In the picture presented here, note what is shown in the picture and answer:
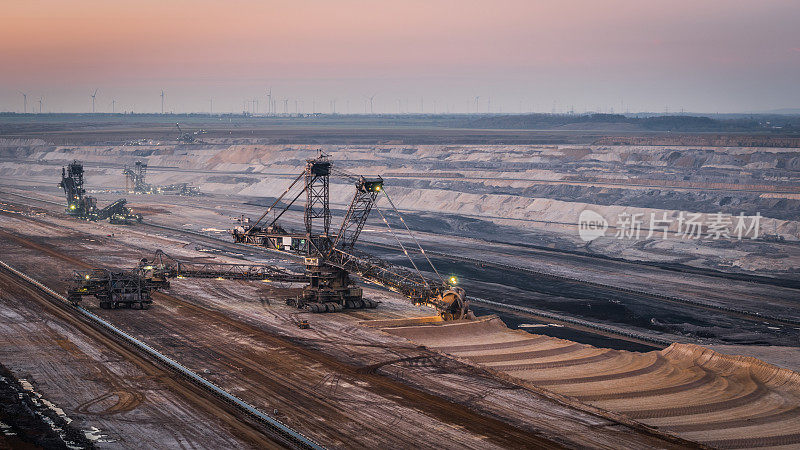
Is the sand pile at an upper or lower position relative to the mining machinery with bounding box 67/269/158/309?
lower

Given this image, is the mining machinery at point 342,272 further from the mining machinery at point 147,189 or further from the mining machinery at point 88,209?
the mining machinery at point 147,189

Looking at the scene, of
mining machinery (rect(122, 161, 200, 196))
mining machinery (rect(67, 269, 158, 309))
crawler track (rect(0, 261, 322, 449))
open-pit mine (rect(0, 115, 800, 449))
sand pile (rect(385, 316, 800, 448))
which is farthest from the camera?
mining machinery (rect(122, 161, 200, 196))

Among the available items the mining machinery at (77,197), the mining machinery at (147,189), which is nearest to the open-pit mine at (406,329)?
the mining machinery at (77,197)

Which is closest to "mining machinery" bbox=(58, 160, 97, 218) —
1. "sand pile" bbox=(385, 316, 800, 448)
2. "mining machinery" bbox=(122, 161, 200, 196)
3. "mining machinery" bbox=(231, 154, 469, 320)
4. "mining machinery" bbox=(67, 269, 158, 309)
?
"mining machinery" bbox=(122, 161, 200, 196)

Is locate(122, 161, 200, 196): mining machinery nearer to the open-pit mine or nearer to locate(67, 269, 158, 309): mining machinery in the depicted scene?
the open-pit mine

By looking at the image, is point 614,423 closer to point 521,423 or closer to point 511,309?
point 521,423

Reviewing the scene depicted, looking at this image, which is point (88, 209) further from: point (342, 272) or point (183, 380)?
point (183, 380)
